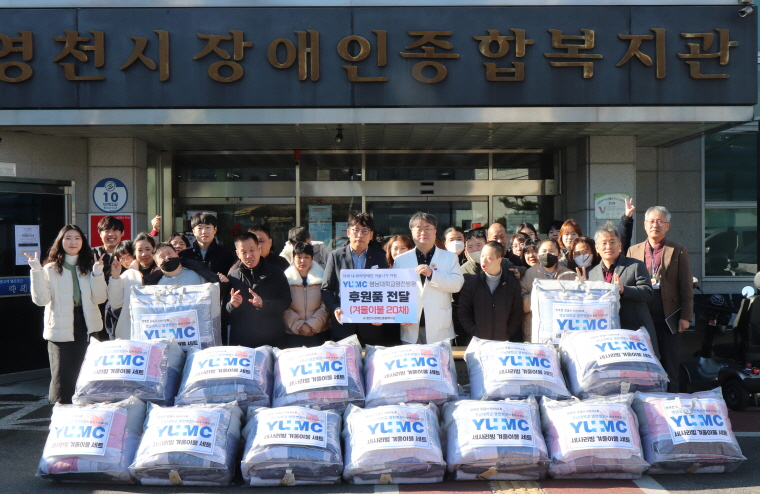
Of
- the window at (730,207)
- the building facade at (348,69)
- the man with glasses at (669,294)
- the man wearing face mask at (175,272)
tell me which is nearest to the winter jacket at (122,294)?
the man wearing face mask at (175,272)

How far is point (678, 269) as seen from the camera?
236 inches

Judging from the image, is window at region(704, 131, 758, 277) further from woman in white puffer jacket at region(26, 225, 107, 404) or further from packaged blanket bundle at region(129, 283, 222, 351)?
woman in white puffer jacket at region(26, 225, 107, 404)

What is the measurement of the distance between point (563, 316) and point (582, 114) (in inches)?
140

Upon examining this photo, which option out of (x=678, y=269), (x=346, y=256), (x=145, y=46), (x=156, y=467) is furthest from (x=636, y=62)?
(x=156, y=467)

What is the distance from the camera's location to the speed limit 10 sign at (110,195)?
8727 millimetres

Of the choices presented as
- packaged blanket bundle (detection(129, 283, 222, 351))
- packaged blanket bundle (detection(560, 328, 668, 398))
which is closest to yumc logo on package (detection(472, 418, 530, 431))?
packaged blanket bundle (detection(560, 328, 668, 398))

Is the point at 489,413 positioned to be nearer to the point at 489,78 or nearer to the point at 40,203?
the point at 489,78

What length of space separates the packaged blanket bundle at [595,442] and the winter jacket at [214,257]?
3334 millimetres

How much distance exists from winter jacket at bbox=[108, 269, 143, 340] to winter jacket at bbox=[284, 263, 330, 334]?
1268mm

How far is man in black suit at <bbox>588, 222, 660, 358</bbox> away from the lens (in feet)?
17.9

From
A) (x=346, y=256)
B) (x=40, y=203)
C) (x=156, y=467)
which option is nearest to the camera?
(x=156, y=467)

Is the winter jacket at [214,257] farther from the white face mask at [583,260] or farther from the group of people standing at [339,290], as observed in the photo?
the white face mask at [583,260]

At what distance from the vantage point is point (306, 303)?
565cm

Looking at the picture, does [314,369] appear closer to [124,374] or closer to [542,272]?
[124,374]
